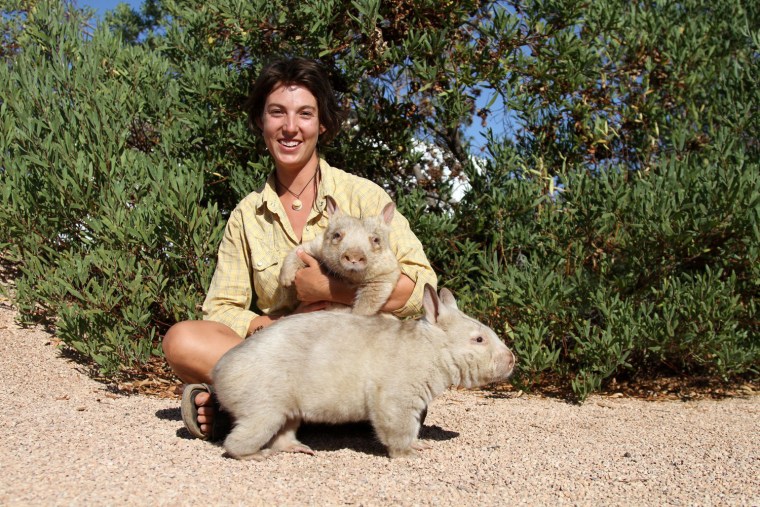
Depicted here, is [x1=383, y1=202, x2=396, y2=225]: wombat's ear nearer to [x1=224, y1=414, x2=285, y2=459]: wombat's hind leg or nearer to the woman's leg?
the woman's leg

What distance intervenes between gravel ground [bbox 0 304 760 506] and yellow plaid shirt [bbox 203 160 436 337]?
0.92 m

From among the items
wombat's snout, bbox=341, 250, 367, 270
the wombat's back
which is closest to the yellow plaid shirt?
wombat's snout, bbox=341, 250, 367, 270

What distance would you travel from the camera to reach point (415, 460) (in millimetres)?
4031

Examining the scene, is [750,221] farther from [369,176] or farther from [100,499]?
[100,499]

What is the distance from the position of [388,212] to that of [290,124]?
3.26 ft

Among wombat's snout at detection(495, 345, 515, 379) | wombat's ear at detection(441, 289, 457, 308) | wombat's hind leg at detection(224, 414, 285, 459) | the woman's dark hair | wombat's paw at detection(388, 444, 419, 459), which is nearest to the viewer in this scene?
wombat's hind leg at detection(224, 414, 285, 459)

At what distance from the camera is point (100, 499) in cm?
317

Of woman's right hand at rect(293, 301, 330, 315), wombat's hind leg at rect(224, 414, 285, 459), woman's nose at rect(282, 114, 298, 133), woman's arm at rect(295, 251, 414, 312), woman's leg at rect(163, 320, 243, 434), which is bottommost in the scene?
wombat's hind leg at rect(224, 414, 285, 459)

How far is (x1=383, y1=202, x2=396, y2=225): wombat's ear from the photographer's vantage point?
4942 millimetres

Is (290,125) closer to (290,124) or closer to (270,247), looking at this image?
(290,124)

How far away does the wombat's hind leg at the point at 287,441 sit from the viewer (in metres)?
4.11

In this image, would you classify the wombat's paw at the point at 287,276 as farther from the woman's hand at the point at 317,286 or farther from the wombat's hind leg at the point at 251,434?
the wombat's hind leg at the point at 251,434

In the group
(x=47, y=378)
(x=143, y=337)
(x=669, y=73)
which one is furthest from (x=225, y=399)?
(x=669, y=73)

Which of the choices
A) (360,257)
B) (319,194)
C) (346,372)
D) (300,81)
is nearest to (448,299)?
(360,257)
